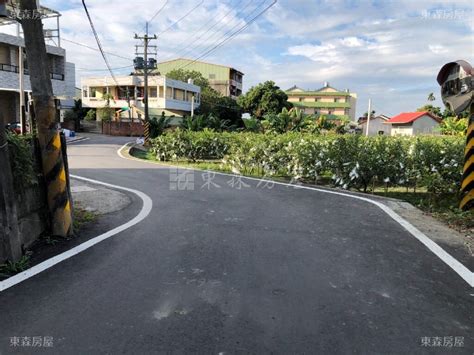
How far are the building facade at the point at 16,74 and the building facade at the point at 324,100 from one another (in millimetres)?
56748

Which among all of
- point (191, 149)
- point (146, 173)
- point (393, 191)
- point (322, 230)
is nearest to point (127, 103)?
point (191, 149)

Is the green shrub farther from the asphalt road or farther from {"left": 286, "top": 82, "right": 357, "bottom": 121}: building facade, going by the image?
{"left": 286, "top": 82, "right": 357, "bottom": 121}: building facade

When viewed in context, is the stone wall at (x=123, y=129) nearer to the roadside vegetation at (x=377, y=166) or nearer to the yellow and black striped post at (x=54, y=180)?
the roadside vegetation at (x=377, y=166)

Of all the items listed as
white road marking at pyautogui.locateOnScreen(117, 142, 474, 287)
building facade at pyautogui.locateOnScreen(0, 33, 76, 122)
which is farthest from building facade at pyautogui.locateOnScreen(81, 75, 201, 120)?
white road marking at pyautogui.locateOnScreen(117, 142, 474, 287)

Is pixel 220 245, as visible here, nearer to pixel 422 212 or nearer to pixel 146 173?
pixel 422 212

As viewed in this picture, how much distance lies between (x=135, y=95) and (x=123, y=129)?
5.66 meters

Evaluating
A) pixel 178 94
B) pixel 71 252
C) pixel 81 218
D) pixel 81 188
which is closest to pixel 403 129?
pixel 178 94

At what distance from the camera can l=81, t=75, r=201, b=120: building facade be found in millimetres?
45531

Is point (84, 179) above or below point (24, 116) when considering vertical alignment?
below

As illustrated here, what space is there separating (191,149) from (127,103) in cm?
3204

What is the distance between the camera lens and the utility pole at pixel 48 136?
17.6 feet

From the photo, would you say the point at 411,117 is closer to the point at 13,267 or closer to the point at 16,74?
the point at 16,74

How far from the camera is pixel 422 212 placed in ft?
25.8

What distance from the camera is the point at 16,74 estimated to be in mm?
29109
